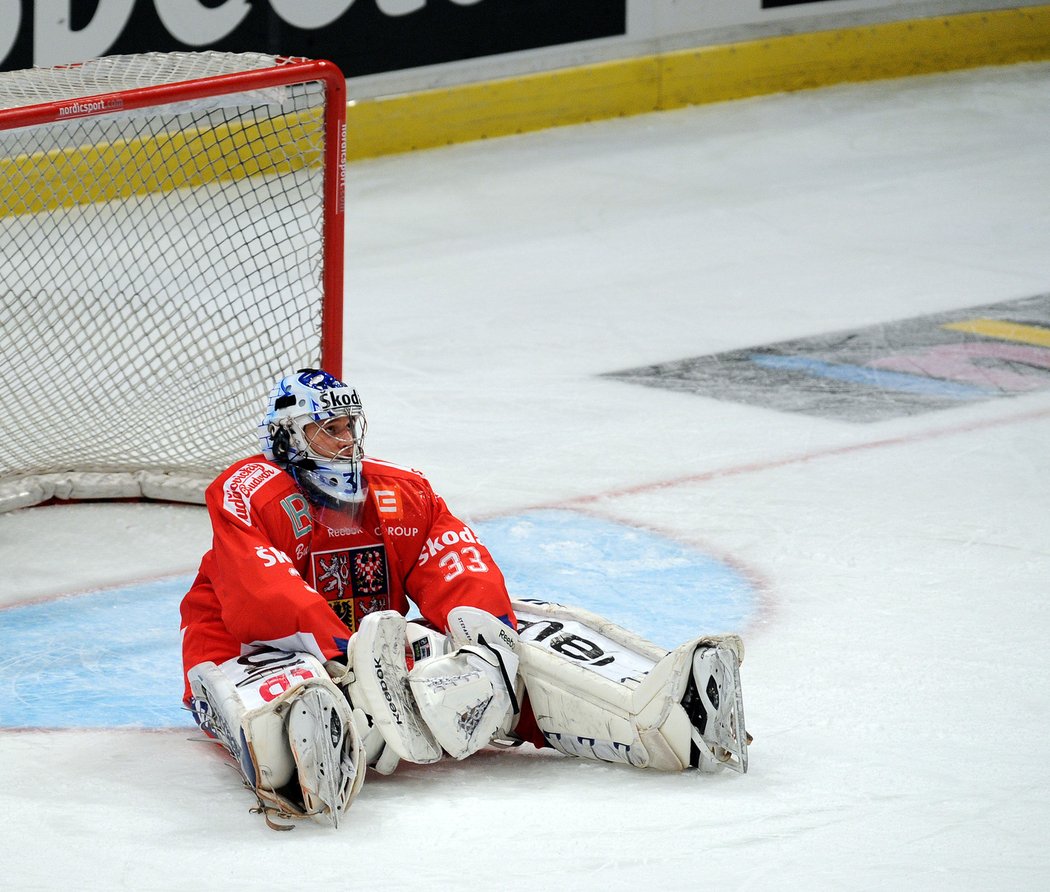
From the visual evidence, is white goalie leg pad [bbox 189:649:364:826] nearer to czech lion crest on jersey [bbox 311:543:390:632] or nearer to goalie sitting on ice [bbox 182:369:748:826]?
goalie sitting on ice [bbox 182:369:748:826]

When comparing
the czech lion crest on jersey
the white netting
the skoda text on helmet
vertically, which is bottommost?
the czech lion crest on jersey

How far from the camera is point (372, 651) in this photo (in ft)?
11.6

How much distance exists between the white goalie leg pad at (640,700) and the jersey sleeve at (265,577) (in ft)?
1.35

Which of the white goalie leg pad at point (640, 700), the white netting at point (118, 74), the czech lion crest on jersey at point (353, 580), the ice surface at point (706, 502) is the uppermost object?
the white netting at point (118, 74)

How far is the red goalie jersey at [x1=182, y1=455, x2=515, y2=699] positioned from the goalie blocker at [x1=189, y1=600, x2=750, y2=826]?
66mm

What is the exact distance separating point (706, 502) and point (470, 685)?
2.18m

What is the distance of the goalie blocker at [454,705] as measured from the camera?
3432 millimetres

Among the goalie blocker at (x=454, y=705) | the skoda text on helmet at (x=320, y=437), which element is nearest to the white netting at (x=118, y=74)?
the skoda text on helmet at (x=320, y=437)

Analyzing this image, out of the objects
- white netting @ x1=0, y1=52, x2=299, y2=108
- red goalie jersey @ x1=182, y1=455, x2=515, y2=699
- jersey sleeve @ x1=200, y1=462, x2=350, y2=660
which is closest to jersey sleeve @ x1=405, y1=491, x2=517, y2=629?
red goalie jersey @ x1=182, y1=455, x2=515, y2=699

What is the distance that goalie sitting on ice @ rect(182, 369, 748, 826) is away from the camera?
11.5 feet

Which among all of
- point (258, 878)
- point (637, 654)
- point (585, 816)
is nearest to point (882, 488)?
point (637, 654)

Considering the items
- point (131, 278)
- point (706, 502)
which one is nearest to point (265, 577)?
point (706, 502)

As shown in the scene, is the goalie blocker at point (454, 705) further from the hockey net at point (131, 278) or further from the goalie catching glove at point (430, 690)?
the hockey net at point (131, 278)

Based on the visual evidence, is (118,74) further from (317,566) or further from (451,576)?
(451,576)
